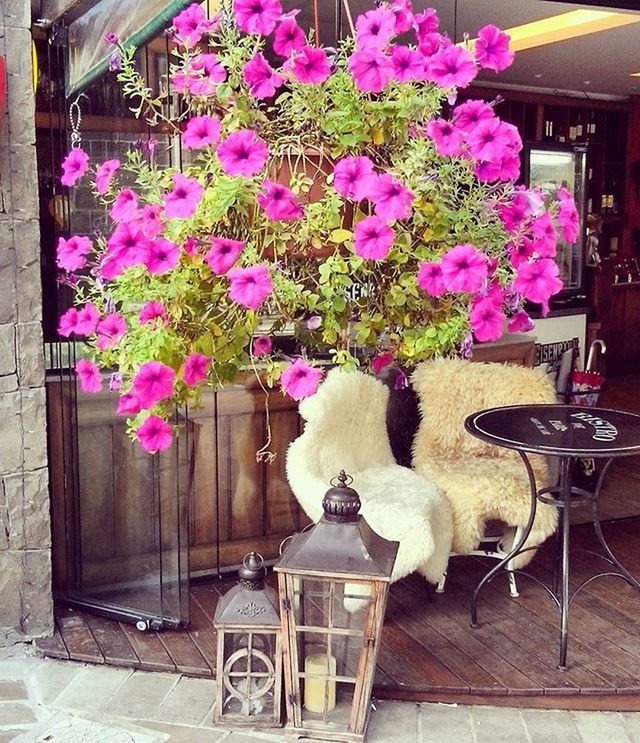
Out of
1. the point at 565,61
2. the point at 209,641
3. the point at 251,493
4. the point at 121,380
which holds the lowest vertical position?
the point at 209,641

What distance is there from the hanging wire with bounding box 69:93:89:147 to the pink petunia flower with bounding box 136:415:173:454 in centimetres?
136

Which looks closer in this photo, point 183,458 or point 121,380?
point 121,380

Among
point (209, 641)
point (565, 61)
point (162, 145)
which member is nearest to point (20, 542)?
point (209, 641)

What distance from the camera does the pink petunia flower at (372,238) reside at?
1834 mm

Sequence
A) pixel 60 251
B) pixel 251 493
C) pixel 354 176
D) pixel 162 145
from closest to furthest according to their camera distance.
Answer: pixel 354 176 → pixel 60 251 → pixel 162 145 → pixel 251 493

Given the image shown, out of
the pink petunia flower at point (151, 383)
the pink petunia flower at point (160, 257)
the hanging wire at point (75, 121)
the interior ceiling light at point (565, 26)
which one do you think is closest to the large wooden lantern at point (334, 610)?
the pink petunia flower at point (151, 383)

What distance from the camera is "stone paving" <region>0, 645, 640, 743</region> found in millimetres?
2506

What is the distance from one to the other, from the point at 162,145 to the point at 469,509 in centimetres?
156

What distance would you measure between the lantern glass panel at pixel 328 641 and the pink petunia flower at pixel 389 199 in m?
0.97

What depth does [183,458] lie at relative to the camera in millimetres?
3018

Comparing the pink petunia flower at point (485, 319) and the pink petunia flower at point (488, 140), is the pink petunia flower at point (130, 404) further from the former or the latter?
the pink petunia flower at point (488, 140)

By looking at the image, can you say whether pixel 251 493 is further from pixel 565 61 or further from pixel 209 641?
pixel 565 61

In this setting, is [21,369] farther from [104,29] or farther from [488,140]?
[488,140]

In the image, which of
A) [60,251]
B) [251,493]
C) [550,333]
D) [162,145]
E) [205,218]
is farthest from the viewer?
[550,333]
